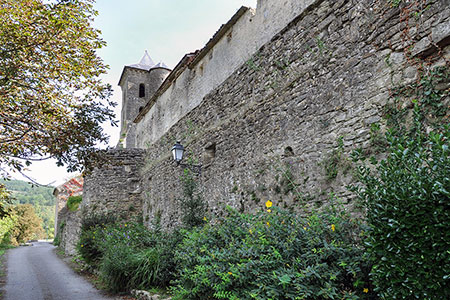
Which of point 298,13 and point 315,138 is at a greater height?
point 298,13

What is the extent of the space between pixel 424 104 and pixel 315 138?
167 centimetres

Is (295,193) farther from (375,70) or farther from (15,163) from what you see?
(15,163)

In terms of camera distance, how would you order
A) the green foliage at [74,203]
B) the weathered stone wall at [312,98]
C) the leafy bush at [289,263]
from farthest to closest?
the green foliage at [74,203] < the weathered stone wall at [312,98] < the leafy bush at [289,263]

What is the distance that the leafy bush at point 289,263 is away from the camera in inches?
117

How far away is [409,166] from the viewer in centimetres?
251

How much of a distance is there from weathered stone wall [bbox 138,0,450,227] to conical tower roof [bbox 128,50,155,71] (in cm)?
2093

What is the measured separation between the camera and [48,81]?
578cm

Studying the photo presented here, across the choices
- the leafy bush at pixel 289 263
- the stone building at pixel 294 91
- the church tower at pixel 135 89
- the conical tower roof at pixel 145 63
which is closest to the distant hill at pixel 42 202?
the conical tower roof at pixel 145 63

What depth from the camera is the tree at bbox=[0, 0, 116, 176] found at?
509 centimetres

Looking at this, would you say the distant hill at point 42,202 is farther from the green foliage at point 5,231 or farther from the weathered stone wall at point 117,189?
the weathered stone wall at point 117,189

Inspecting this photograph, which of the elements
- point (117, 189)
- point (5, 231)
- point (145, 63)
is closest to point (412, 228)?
point (117, 189)

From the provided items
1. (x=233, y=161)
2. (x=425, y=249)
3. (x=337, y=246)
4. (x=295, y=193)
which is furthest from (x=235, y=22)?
(x=425, y=249)

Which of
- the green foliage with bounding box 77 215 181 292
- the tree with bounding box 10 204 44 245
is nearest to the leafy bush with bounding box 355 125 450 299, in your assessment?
the green foliage with bounding box 77 215 181 292

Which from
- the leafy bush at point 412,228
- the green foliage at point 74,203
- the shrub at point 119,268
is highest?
the green foliage at point 74,203
